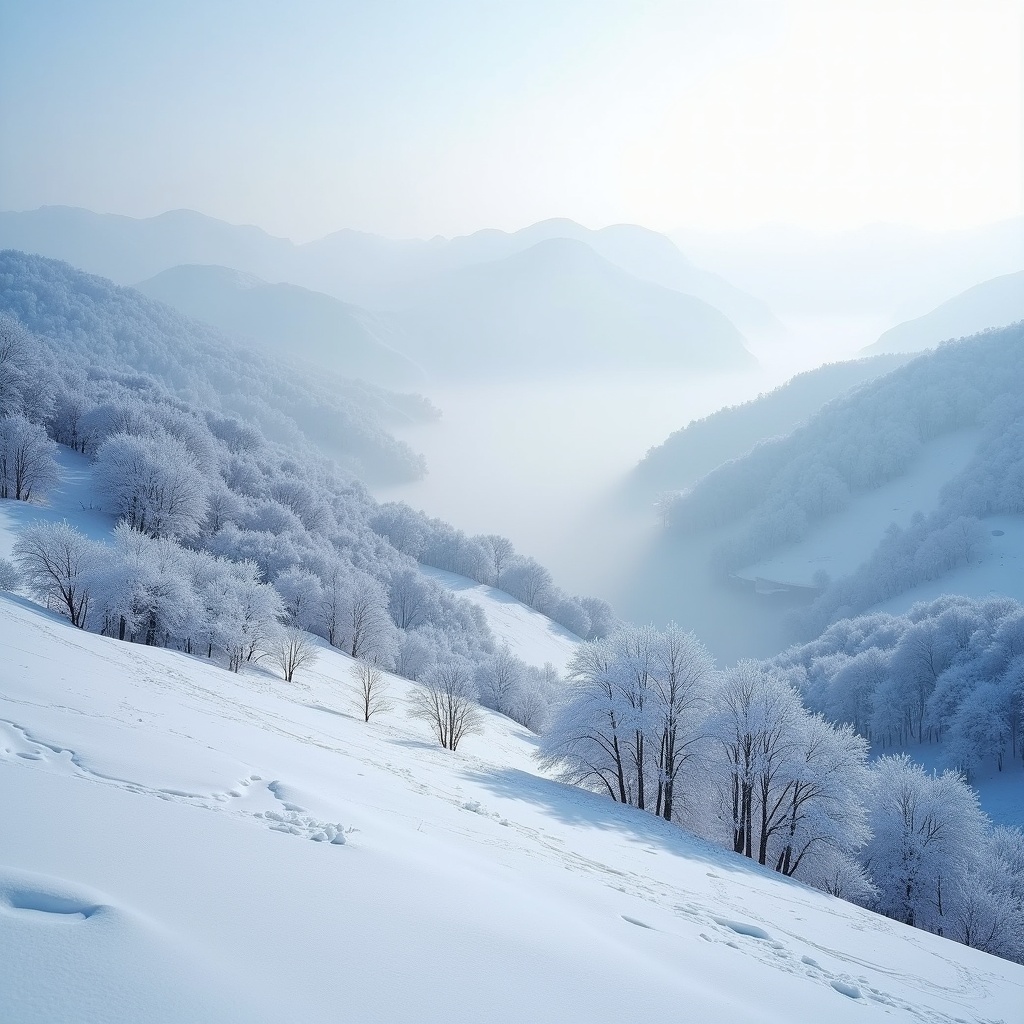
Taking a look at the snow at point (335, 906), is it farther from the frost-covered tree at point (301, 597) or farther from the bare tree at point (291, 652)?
the frost-covered tree at point (301, 597)

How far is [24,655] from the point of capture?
16.6 meters

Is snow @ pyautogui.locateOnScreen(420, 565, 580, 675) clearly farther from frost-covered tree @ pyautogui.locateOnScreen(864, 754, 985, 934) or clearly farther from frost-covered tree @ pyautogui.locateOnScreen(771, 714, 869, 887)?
frost-covered tree @ pyautogui.locateOnScreen(771, 714, 869, 887)

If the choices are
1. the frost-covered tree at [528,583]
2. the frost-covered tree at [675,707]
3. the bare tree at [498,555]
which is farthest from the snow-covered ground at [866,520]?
the frost-covered tree at [675,707]

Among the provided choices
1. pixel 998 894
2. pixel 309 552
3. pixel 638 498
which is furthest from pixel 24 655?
pixel 638 498

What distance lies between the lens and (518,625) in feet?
278

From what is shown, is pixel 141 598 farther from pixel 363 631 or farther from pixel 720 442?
pixel 720 442

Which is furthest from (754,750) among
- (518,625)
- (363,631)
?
(518,625)

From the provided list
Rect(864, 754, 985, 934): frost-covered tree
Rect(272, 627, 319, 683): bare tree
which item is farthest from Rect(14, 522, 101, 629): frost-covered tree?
Rect(864, 754, 985, 934): frost-covered tree

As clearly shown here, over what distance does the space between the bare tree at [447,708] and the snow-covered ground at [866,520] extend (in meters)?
98.1

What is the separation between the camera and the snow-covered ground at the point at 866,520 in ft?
392

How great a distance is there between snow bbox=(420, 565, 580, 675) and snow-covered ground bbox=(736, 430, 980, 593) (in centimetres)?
5587

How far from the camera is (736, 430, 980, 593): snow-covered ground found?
119438 mm

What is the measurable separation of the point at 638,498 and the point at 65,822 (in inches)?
7059

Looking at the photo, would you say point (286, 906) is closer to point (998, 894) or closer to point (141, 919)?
point (141, 919)
